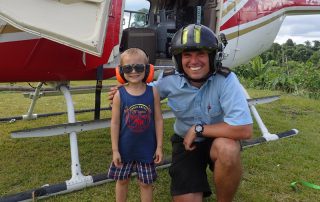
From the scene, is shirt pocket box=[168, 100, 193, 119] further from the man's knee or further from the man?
the man's knee

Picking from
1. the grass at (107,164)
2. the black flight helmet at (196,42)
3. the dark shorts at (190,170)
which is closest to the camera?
the black flight helmet at (196,42)

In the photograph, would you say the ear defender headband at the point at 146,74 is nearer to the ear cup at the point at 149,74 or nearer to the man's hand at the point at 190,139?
the ear cup at the point at 149,74

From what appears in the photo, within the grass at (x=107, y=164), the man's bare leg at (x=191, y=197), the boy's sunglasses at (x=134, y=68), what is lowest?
the grass at (x=107, y=164)

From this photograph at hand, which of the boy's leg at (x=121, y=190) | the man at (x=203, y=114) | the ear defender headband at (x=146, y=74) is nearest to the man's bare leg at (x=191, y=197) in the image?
the man at (x=203, y=114)

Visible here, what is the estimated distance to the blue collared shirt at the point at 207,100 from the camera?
2279 mm

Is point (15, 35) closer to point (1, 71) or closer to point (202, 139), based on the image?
point (1, 71)

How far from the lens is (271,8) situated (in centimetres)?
474

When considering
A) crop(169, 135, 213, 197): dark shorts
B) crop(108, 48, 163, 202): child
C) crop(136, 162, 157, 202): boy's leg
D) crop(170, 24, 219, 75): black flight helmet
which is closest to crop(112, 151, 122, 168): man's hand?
crop(108, 48, 163, 202): child

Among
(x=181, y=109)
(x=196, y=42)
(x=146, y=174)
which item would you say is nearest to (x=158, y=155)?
(x=146, y=174)

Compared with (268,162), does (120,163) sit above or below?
above

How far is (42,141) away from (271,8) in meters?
3.25

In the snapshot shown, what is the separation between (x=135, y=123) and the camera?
2.31m

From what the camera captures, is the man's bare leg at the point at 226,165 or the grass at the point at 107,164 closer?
the man's bare leg at the point at 226,165

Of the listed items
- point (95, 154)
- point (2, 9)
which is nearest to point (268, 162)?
point (95, 154)
